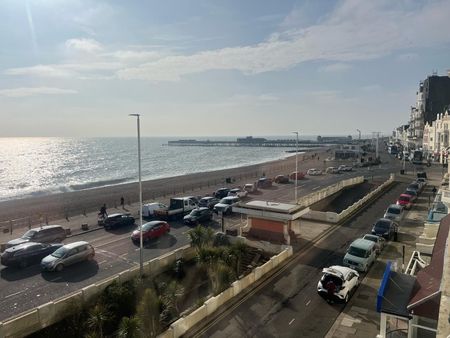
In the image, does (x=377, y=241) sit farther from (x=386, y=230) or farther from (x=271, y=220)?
(x=271, y=220)

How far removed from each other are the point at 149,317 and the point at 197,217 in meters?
18.9

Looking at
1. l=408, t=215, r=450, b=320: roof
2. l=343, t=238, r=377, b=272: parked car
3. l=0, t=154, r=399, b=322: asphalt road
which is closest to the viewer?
l=408, t=215, r=450, b=320: roof

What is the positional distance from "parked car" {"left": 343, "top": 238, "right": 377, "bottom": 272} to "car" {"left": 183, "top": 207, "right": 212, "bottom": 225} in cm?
1554

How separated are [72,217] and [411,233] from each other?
34167mm

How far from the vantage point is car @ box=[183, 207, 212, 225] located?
3369 cm

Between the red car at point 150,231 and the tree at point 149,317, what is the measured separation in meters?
12.7

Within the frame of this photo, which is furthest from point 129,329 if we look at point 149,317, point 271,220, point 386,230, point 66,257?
point 386,230

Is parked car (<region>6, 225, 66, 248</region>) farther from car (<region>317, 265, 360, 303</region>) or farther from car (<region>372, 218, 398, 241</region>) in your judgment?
car (<region>372, 218, 398, 241</region>)

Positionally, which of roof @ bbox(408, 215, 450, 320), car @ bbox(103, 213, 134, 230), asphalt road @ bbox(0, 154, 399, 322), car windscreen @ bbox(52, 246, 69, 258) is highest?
roof @ bbox(408, 215, 450, 320)

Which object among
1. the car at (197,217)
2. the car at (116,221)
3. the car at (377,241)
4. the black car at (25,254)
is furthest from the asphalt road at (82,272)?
the car at (377,241)

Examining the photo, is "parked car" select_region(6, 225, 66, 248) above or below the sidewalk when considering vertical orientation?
above

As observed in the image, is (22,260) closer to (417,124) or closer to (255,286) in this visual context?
(255,286)

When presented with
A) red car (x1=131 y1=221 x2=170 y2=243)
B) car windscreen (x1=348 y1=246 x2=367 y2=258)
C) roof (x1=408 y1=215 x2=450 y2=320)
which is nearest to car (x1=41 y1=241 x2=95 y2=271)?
red car (x1=131 y1=221 x2=170 y2=243)

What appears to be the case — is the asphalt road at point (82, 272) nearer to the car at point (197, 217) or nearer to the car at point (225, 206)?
the car at point (197, 217)
